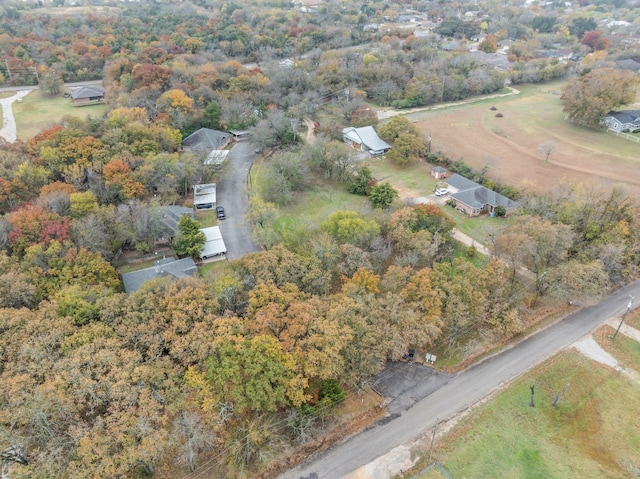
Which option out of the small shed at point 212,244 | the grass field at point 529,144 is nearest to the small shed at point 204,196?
the small shed at point 212,244

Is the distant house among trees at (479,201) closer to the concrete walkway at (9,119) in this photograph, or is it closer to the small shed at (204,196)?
the small shed at (204,196)

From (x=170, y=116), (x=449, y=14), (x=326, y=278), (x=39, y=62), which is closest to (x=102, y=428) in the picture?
(x=326, y=278)

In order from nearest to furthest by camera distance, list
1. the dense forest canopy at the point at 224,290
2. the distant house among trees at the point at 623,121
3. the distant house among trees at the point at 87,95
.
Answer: the dense forest canopy at the point at 224,290
the distant house among trees at the point at 623,121
the distant house among trees at the point at 87,95

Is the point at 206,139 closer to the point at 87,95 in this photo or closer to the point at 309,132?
the point at 309,132

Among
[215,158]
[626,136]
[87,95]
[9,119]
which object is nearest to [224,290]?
[215,158]

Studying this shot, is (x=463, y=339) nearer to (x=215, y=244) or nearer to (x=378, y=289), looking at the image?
(x=378, y=289)

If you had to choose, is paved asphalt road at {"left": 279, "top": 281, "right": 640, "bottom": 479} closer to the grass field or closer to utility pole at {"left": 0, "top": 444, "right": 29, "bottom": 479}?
utility pole at {"left": 0, "top": 444, "right": 29, "bottom": 479}
